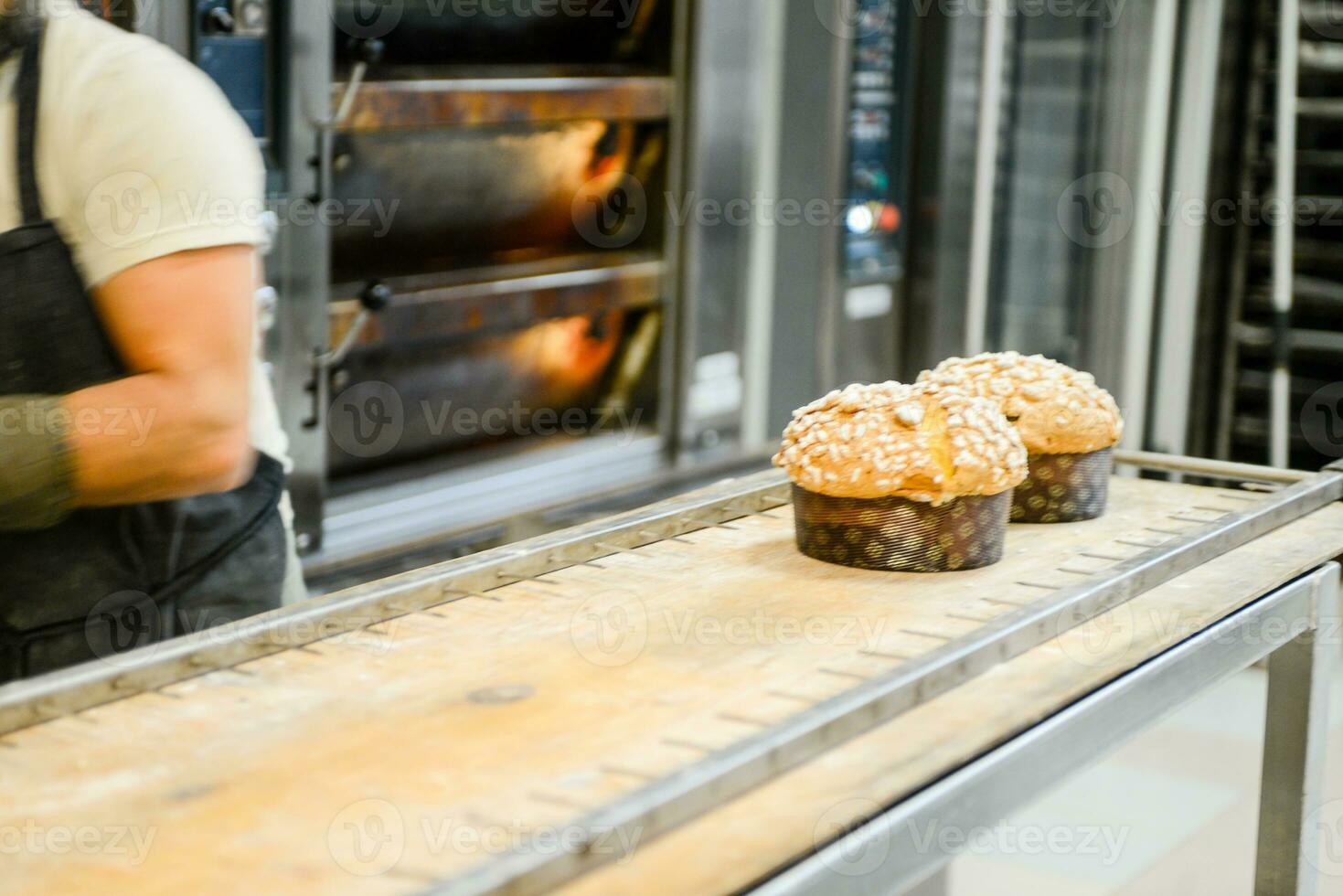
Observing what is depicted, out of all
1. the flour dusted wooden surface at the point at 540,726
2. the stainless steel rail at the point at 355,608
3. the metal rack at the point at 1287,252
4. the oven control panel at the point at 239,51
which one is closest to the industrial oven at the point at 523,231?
the oven control panel at the point at 239,51

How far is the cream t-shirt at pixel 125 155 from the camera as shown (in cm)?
150

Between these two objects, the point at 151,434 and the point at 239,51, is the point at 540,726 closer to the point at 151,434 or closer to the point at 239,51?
the point at 151,434

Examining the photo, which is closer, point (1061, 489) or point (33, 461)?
point (33, 461)

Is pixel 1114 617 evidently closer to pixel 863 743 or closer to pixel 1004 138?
pixel 863 743

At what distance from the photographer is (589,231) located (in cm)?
315

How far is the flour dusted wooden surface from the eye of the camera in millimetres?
1019

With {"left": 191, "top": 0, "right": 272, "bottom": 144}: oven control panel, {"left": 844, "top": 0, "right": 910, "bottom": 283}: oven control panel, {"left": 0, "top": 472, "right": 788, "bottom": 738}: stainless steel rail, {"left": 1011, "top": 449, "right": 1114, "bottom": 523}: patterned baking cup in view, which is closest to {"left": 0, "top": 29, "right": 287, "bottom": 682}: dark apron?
{"left": 0, "top": 472, "right": 788, "bottom": 738}: stainless steel rail

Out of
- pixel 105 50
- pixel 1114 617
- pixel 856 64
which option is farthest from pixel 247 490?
pixel 856 64

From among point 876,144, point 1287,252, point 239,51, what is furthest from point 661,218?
point 1287,252

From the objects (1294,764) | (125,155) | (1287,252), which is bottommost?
(1294,764)

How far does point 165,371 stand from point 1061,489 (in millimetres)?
1066

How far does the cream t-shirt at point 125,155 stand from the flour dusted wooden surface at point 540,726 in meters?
0.44

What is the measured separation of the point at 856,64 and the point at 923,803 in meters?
2.74

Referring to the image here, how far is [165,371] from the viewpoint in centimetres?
Result: 153
